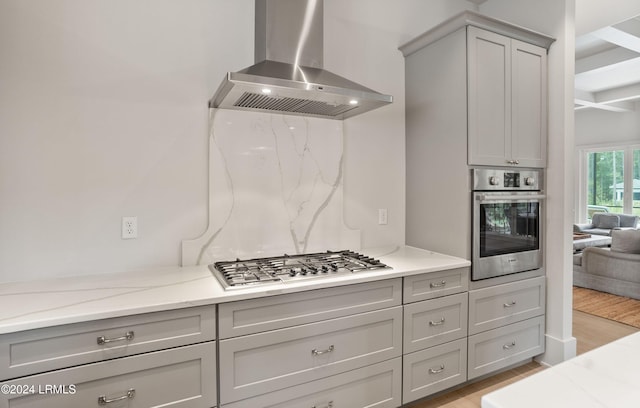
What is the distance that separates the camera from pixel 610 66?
4.90m

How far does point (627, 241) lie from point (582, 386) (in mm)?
4503

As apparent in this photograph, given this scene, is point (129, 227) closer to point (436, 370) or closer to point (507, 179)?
point (436, 370)

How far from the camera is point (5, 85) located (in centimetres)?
170

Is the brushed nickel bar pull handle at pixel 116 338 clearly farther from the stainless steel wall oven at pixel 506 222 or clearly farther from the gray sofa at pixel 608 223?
the gray sofa at pixel 608 223

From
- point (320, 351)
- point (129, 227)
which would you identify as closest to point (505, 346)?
point (320, 351)

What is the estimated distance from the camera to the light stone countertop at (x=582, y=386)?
2.23 ft

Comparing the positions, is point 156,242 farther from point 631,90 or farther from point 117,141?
point 631,90

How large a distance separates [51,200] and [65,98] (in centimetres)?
51

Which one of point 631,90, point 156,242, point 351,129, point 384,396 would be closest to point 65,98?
point 156,242

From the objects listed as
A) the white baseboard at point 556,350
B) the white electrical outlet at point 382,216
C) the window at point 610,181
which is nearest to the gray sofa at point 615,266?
the white baseboard at point 556,350

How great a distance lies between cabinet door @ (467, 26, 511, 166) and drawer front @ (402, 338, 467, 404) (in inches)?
45.4

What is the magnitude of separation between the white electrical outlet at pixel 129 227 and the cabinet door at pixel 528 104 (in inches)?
92.7

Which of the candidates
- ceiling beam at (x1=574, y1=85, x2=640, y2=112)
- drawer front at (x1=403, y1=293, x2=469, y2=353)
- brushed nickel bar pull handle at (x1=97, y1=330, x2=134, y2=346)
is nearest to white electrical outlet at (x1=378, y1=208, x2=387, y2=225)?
drawer front at (x1=403, y1=293, x2=469, y2=353)

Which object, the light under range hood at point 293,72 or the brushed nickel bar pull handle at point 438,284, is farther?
the brushed nickel bar pull handle at point 438,284
